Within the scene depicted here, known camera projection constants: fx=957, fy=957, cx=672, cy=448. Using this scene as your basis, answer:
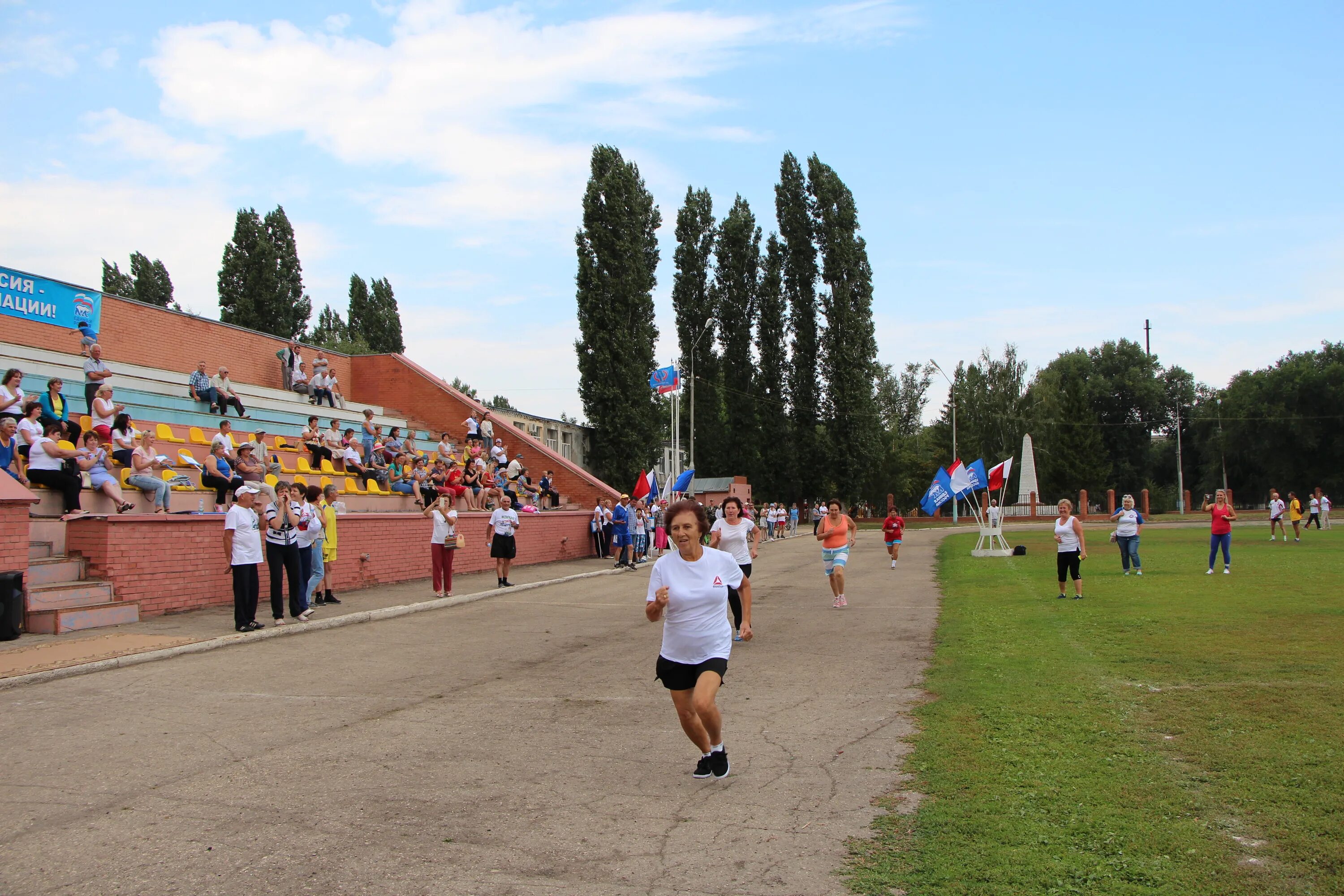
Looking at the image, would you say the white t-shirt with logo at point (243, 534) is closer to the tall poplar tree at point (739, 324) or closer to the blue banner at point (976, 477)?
the blue banner at point (976, 477)

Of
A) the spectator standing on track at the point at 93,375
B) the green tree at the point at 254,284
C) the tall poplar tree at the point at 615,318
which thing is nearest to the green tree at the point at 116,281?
the green tree at the point at 254,284

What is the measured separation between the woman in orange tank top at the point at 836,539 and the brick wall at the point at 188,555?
8708 mm

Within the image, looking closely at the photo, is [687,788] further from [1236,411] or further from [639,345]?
[1236,411]

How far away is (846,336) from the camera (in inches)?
2196

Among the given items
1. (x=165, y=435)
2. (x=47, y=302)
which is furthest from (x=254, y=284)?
(x=165, y=435)

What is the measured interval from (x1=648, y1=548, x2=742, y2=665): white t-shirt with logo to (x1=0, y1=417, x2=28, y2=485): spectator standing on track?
11035 mm

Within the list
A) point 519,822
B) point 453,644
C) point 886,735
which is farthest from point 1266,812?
point 453,644

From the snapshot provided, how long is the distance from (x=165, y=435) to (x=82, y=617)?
23.5ft

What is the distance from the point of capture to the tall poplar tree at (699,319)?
5872 cm

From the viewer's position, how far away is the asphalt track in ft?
14.5

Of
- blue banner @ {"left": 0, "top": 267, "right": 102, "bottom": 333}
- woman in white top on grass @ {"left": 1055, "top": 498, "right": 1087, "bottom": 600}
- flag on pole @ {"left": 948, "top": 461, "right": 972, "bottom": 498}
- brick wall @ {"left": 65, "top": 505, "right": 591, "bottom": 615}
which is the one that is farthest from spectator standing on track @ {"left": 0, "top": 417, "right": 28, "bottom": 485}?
flag on pole @ {"left": 948, "top": 461, "right": 972, "bottom": 498}

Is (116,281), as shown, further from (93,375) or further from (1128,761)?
(1128,761)

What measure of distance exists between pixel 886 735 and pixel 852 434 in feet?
161

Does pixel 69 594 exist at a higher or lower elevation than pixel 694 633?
lower
